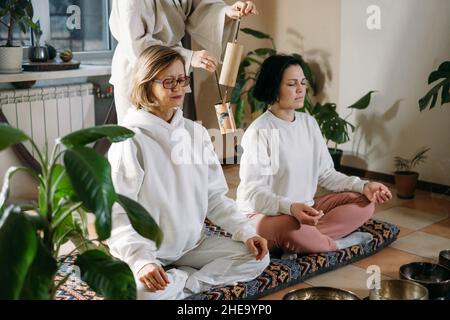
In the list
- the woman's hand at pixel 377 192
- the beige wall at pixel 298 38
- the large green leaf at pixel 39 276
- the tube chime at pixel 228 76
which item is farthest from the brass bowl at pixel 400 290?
the beige wall at pixel 298 38

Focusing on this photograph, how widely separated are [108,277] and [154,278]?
61 cm

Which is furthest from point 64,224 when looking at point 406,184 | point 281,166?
point 406,184

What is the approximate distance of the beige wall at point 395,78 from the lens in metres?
3.91

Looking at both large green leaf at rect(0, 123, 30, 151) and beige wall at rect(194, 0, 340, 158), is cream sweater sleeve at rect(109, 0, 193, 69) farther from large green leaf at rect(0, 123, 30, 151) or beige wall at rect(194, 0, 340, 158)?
beige wall at rect(194, 0, 340, 158)

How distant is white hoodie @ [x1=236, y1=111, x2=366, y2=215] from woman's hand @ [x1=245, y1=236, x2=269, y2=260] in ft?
1.04

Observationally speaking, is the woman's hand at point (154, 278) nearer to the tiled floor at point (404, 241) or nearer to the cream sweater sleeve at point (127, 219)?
the cream sweater sleeve at point (127, 219)

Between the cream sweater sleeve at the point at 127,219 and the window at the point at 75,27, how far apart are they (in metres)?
1.89

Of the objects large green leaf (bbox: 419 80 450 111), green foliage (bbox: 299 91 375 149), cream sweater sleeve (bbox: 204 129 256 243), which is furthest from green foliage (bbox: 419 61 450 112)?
cream sweater sleeve (bbox: 204 129 256 243)

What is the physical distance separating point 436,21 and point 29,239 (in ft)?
10.2

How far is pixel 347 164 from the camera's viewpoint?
177 inches

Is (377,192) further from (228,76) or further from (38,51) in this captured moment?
(38,51)
